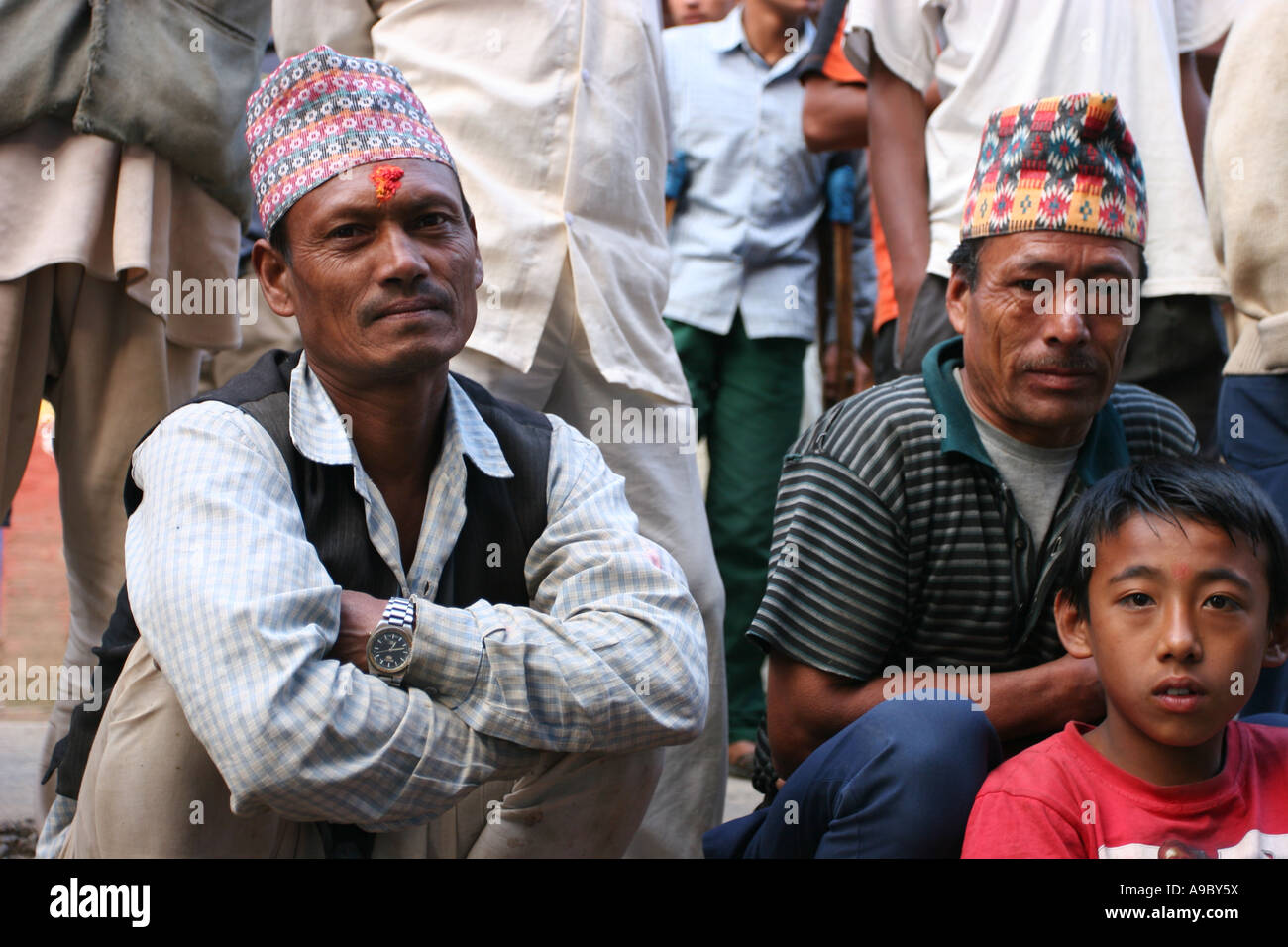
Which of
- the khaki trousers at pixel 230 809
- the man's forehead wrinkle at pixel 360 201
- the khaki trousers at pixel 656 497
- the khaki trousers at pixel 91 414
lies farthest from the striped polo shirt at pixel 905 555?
the khaki trousers at pixel 91 414

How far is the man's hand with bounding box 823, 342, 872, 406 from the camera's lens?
480 centimetres

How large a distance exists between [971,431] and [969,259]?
390mm

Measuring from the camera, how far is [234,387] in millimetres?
2395

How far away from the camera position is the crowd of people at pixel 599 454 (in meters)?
2.15

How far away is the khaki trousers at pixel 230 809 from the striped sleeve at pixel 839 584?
1.12ft

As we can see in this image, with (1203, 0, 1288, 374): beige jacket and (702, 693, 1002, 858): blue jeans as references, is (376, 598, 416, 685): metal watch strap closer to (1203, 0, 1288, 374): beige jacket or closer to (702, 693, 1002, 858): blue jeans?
(702, 693, 1002, 858): blue jeans

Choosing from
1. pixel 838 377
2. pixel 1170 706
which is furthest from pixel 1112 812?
pixel 838 377

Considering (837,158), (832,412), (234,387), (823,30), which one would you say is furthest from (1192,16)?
(234,387)

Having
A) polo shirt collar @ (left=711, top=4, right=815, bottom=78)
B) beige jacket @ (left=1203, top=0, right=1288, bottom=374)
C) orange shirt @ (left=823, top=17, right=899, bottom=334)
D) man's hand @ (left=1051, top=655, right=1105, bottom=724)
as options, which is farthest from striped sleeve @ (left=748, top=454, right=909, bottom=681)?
polo shirt collar @ (left=711, top=4, right=815, bottom=78)

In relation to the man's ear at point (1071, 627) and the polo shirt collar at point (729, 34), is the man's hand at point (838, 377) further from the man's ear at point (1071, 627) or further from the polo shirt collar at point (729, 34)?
the man's ear at point (1071, 627)

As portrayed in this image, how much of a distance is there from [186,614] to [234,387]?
491 mm

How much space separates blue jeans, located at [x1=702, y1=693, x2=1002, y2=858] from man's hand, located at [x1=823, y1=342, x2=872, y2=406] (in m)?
2.51

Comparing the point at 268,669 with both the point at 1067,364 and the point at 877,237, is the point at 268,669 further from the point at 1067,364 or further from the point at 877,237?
the point at 877,237
